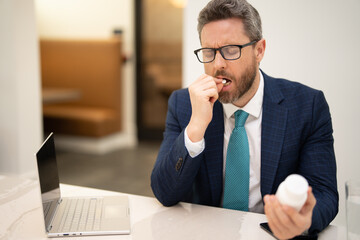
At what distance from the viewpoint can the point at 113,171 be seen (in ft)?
13.6

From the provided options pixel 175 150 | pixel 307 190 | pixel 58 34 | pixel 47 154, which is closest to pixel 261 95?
pixel 175 150

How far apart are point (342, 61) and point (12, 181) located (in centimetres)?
174

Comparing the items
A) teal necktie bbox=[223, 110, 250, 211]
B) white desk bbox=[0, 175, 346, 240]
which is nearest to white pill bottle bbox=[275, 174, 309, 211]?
white desk bbox=[0, 175, 346, 240]

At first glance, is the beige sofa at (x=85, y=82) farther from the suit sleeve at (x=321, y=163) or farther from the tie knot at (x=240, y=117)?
the suit sleeve at (x=321, y=163)

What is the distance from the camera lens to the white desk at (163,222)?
3.62ft

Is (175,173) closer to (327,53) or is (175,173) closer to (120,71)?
(327,53)

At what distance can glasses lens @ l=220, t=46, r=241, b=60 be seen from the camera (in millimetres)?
1387

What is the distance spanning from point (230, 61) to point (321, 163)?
49 centimetres

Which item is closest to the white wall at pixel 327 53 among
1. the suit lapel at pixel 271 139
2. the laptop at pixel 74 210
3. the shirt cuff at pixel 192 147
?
the suit lapel at pixel 271 139

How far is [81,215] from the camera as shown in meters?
1.21

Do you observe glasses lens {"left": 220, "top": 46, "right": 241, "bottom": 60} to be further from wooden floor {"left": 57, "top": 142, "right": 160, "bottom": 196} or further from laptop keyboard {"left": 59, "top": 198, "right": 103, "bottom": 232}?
wooden floor {"left": 57, "top": 142, "right": 160, "bottom": 196}

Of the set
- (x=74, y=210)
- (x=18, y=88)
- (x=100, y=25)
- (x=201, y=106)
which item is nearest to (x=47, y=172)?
(x=74, y=210)

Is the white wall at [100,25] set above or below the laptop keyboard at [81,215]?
above

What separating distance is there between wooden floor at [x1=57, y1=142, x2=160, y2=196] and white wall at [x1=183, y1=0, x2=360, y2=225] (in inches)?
73.4
